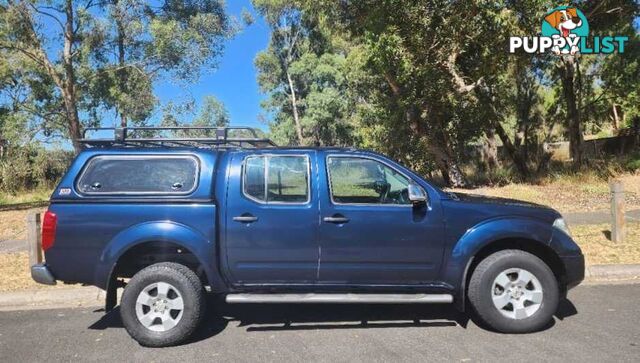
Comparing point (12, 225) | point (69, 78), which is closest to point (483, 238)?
point (12, 225)

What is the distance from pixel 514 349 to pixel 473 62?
1280cm

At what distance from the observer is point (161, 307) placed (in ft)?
17.4

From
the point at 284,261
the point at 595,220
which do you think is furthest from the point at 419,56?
the point at 284,261

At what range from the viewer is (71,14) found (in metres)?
15.4

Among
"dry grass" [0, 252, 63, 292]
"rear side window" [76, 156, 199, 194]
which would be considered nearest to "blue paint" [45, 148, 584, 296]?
"rear side window" [76, 156, 199, 194]

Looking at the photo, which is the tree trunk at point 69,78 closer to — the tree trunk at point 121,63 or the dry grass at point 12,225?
the tree trunk at point 121,63

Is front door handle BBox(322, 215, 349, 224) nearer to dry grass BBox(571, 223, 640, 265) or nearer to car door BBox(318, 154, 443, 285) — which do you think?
car door BBox(318, 154, 443, 285)

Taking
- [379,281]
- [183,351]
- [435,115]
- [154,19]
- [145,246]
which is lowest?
[183,351]

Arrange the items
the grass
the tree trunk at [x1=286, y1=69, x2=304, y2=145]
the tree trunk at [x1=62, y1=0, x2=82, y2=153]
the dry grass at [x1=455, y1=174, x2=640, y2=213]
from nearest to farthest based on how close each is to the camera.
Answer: the dry grass at [x1=455, y1=174, x2=640, y2=213] < the tree trunk at [x1=62, y1=0, x2=82, y2=153] < the grass < the tree trunk at [x1=286, y1=69, x2=304, y2=145]

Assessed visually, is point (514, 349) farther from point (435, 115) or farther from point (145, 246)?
point (435, 115)

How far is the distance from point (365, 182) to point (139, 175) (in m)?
2.27

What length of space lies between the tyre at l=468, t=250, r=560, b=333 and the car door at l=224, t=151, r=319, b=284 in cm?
160

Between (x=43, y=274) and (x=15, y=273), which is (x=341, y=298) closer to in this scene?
(x=43, y=274)

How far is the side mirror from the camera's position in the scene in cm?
528
